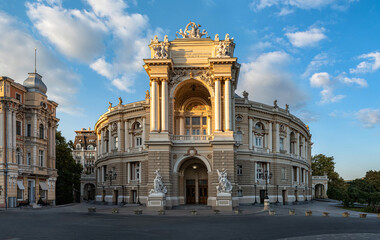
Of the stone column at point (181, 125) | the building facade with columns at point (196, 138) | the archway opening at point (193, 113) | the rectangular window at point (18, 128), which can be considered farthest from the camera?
the rectangular window at point (18, 128)

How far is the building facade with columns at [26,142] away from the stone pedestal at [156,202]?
20093 millimetres

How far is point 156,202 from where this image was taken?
45.3 meters

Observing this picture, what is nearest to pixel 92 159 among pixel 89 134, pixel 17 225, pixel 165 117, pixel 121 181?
pixel 89 134

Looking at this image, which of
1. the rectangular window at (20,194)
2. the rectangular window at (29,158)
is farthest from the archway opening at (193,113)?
the rectangular window at (20,194)

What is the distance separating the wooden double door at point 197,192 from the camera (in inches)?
2065

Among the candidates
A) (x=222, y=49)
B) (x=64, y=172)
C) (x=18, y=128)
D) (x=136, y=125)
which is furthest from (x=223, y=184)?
(x=64, y=172)

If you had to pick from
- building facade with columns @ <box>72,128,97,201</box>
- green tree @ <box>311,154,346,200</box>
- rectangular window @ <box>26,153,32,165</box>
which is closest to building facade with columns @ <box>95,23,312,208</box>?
rectangular window @ <box>26,153,32,165</box>

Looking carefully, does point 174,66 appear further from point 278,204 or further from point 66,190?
point 66,190

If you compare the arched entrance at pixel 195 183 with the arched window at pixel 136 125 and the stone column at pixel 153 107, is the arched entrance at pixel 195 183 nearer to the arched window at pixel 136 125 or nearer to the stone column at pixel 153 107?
the stone column at pixel 153 107

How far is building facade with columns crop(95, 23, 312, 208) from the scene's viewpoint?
4709 centimetres

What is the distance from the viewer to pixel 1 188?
51.4 meters

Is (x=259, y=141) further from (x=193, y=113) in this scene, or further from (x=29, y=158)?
(x=29, y=158)

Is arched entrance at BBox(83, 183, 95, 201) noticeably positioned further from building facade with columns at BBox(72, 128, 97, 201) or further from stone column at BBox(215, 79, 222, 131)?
stone column at BBox(215, 79, 222, 131)

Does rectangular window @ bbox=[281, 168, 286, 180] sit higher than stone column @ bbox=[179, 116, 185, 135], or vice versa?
stone column @ bbox=[179, 116, 185, 135]
